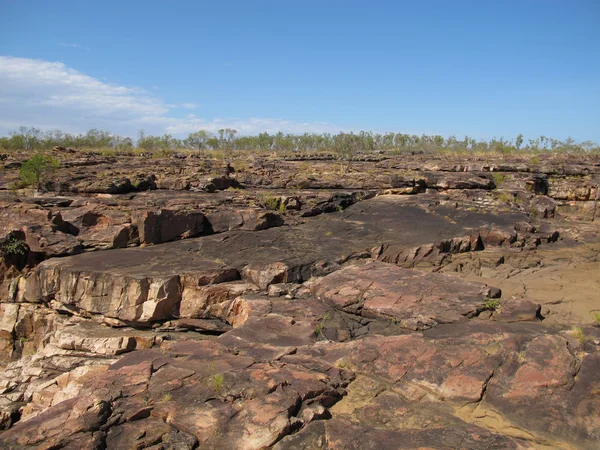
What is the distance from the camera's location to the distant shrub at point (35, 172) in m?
19.2

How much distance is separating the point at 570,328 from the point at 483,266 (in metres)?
5.81

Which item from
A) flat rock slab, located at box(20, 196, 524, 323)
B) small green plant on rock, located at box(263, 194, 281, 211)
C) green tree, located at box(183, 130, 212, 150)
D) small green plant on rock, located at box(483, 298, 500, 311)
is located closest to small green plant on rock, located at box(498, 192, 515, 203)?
flat rock slab, located at box(20, 196, 524, 323)

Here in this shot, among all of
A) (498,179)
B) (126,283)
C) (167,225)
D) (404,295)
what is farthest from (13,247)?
(498,179)

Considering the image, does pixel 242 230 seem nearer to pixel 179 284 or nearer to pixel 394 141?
pixel 179 284

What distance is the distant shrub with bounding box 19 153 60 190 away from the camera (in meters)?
19.2

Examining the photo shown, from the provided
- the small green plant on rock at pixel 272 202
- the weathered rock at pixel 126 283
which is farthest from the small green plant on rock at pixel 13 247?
the small green plant on rock at pixel 272 202

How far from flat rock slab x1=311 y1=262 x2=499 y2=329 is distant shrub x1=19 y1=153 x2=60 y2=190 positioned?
14.9 m

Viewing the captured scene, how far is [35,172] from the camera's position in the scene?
19344 millimetres

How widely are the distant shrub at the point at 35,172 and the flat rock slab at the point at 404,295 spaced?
14.9m

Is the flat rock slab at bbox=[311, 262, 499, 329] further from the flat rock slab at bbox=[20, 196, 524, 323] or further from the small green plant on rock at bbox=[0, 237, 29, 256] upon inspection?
the small green plant on rock at bbox=[0, 237, 29, 256]

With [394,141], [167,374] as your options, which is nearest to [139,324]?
[167,374]

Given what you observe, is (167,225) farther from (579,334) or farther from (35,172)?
(579,334)

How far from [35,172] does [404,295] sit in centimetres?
1716

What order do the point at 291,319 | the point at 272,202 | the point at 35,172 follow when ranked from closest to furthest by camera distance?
the point at 291,319
the point at 272,202
the point at 35,172
